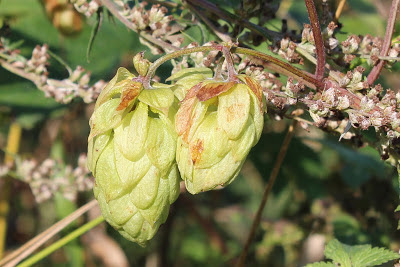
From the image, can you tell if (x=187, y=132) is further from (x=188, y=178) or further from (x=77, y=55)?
(x=77, y=55)

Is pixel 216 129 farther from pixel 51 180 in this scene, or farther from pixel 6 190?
pixel 6 190

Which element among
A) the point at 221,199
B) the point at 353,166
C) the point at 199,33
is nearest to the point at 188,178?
the point at 199,33

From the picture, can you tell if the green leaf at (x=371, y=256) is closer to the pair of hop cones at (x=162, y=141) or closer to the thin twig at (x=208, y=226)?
the pair of hop cones at (x=162, y=141)

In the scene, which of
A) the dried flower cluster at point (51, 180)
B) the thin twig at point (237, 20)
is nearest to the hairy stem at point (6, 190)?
the dried flower cluster at point (51, 180)

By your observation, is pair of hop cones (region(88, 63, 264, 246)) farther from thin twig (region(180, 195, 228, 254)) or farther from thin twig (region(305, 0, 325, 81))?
thin twig (region(180, 195, 228, 254))

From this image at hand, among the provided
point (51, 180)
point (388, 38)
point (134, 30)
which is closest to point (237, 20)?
point (134, 30)

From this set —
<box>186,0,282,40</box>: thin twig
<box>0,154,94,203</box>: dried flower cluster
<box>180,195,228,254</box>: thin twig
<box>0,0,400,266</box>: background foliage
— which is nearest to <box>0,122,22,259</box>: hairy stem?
<box>0,0,400,266</box>: background foliage
